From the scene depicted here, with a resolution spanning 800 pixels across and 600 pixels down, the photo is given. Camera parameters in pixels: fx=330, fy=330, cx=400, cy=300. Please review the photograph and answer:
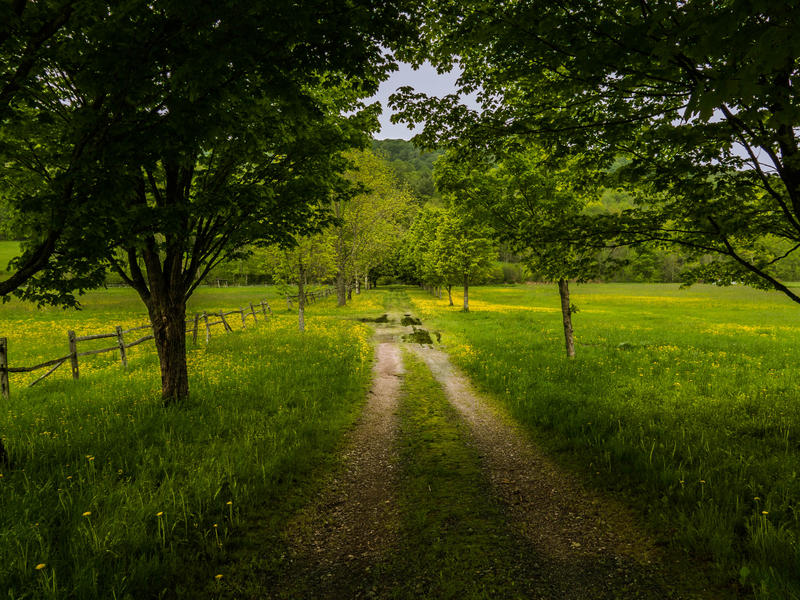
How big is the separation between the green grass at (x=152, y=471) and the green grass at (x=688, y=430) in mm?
4653

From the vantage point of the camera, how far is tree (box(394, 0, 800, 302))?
8.91ft

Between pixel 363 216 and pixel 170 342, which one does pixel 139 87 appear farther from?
pixel 363 216

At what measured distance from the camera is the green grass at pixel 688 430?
3641 mm

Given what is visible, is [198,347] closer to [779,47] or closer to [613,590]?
[613,590]

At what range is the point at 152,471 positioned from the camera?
193 inches

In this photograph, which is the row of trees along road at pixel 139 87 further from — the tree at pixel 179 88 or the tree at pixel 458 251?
the tree at pixel 458 251

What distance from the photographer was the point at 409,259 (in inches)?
2413

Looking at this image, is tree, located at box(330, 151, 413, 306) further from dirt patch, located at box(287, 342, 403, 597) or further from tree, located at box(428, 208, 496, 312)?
dirt patch, located at box(287, 342, 403, 597)

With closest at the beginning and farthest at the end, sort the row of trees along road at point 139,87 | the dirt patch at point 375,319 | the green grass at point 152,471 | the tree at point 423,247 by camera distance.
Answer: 1. the green grass at point 152,471
2. the row of trees along road at point 139,87
3. the dirt patch at point 375,319
4. the tree at point 423,247

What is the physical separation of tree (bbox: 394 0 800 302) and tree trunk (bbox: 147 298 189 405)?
6.91 metres

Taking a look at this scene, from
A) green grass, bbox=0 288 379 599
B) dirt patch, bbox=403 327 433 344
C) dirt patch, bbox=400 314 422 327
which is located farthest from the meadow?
dirt patch, bbox=400 314 422 327

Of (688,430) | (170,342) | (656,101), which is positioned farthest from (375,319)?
(656,101)

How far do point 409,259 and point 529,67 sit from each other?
56207mm

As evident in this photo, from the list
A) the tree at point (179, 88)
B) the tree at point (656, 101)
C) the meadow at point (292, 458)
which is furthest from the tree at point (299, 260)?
the tree at point (656, 101)
